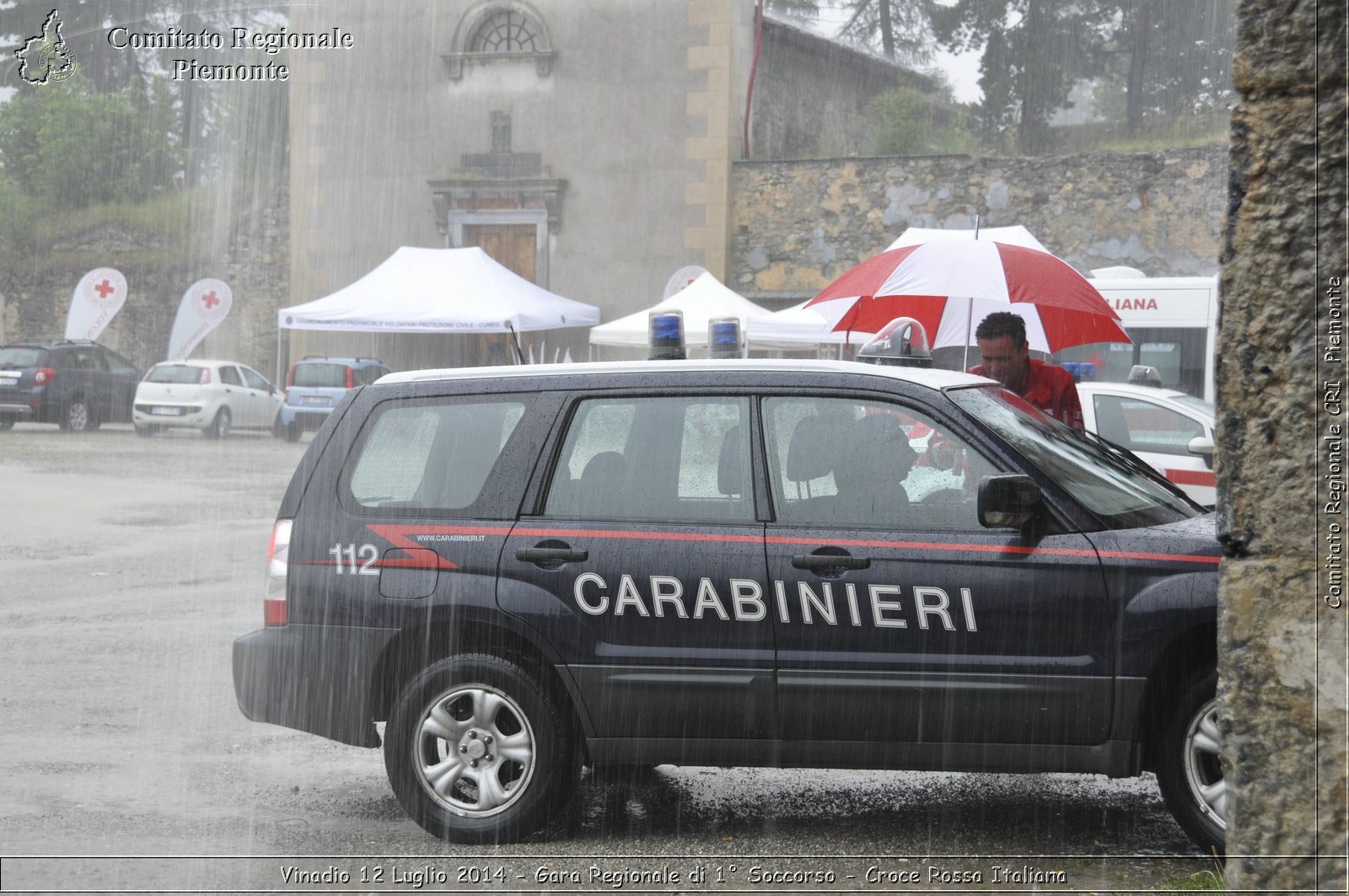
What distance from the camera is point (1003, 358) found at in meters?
7.27

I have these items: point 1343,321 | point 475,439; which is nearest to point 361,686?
point 475,439

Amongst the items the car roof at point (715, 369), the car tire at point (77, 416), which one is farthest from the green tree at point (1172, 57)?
the car roof at point (715, 369)

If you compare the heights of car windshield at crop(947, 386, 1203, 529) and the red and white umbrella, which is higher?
the red and white umbrella

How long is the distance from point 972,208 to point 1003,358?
17026 mm

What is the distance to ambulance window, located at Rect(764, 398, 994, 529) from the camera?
5.02 meters

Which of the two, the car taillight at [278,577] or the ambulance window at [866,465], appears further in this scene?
the car taillight at [278,577]

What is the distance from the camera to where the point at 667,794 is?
5.89 m

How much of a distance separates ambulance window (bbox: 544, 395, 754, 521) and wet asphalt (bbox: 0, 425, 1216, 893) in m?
1.17

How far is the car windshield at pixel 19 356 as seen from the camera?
2683 cm

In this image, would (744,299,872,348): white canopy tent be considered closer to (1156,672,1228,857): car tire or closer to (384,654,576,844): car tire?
(384,654,576,844): car tire

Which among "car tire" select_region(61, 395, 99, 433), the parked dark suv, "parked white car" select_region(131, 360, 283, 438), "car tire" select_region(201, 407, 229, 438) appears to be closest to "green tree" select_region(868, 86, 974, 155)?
"parked white car" select_region(131, 360, 283, 438)

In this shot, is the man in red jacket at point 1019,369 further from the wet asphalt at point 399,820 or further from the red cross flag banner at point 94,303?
the red cross flag banner at point 94,303

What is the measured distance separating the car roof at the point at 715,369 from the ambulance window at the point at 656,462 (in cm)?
13

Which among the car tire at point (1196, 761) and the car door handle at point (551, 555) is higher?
the car door handle at point (551, 555)
